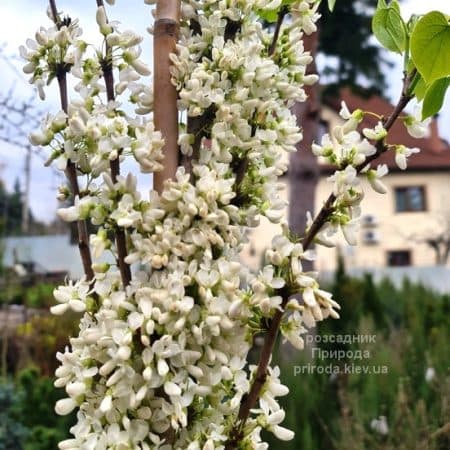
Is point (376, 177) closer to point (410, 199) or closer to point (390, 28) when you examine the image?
point (390, 28)

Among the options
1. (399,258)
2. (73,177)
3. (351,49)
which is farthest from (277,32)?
(399,258)

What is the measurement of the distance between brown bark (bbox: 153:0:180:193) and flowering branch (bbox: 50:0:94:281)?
0.06 metres

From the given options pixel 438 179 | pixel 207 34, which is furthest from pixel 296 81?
pixel 438 179

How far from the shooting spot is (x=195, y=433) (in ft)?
1.48

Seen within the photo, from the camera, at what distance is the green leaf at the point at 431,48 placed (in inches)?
16.8

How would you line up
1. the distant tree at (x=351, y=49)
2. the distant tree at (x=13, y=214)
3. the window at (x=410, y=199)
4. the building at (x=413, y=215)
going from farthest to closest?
the window at (x=410, y=199), the building at (x=413, y=215), the distant tree at (x=13, y=214), the distant tree at (x=351, y=49)

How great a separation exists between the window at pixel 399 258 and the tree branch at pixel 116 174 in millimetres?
11341

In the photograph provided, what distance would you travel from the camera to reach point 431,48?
427 mm

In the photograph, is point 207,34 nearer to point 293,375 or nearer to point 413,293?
point 293,375

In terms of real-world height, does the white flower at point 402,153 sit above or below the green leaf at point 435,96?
below

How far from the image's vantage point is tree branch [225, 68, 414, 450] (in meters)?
0.44

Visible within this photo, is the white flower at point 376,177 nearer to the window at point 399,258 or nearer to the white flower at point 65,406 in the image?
the white flower at point 65,406

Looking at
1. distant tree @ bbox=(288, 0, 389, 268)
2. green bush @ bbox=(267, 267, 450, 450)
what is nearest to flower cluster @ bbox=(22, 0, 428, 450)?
green bush @ bbox=(267, 267, 450, 450)

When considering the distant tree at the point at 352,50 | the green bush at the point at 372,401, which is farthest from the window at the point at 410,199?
the green bush at the point at 372,401
